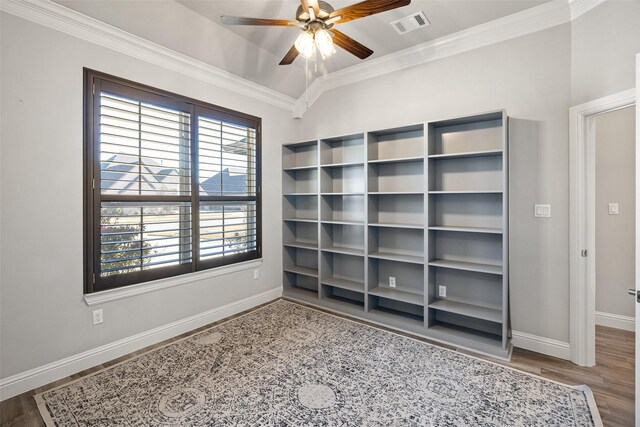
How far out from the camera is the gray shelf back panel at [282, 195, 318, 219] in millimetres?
4324

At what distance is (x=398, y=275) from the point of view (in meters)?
3.61

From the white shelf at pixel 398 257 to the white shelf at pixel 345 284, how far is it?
1.47ft

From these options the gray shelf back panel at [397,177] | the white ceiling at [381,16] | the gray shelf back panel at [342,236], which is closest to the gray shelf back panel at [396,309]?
the gray shelf back panel at [342,236]

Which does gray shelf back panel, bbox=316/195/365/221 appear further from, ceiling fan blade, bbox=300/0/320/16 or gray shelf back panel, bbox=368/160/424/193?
ceiling fan blade, bbox=300/0/320/16

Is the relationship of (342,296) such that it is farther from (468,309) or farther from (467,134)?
(467,134)

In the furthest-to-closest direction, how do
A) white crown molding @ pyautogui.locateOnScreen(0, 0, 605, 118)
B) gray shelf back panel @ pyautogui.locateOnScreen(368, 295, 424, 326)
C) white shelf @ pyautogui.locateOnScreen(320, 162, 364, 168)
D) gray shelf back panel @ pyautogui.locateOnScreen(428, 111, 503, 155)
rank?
white shelf @ pyautogui.locateOnScreen(320, 162, 364, 168) < gray shelf back panel @ pyautogui.locateOnScreen(368, 295, 424, 326) < gray shelf back panel @ pyautogui.locateOnScreen(428, 111, 503, 155) < white crown molding @ pyautogui.locateOnScreen(0, 0, 605, 118)

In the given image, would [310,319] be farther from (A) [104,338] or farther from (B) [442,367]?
(A) [104,338]

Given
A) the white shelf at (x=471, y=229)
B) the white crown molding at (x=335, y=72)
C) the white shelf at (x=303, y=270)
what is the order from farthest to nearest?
the white shelf at (x=303, y=270) → the white shelf at (x=471, y=229) → the white crown molding at (x=335, y=72)

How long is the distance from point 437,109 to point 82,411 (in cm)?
395

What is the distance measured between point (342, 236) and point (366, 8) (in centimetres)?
270

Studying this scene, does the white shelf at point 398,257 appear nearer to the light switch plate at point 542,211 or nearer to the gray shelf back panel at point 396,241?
the gray shelf back panel at point 396,241

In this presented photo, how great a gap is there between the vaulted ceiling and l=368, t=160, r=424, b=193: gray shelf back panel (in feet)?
4.20

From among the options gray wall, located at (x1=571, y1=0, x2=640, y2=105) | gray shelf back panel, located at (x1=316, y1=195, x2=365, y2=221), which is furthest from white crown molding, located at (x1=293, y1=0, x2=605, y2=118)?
gray shelf back panel, located at (x1=316, y1=195, x2=365, y2=221)

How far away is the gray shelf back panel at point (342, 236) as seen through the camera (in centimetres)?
394
